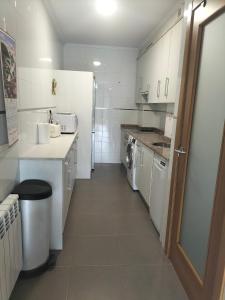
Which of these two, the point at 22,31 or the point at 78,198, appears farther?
the point at 78,198

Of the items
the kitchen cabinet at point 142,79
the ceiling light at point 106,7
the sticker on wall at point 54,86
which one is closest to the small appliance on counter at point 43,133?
the sticker on wall at point 54,86

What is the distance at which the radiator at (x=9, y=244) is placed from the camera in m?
1.32

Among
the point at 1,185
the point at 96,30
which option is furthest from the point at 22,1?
the point at 96,30

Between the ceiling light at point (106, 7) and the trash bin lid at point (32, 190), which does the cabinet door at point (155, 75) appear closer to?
the ceiling light at point (106, 7)

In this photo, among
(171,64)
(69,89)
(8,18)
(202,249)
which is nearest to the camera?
(202,249)

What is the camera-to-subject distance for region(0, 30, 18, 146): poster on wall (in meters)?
1.53

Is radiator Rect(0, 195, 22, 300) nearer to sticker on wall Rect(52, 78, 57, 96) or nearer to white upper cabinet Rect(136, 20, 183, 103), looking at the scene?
white upper cabinet Rect(136, 20, 183, 103)

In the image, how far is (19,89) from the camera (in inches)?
77.2

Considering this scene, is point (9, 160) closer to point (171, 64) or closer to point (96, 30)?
point (171, 64)

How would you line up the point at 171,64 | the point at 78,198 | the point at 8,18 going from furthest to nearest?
1. the point at 78,198
2. the point at 171,64
3. the point at 8,18

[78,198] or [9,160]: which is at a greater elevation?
[9,160]

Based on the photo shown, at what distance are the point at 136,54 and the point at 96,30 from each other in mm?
1429

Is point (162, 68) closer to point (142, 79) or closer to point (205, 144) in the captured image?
point (142, 79)

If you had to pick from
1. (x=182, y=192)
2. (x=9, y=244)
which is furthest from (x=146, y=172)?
(x=9, y=244)
